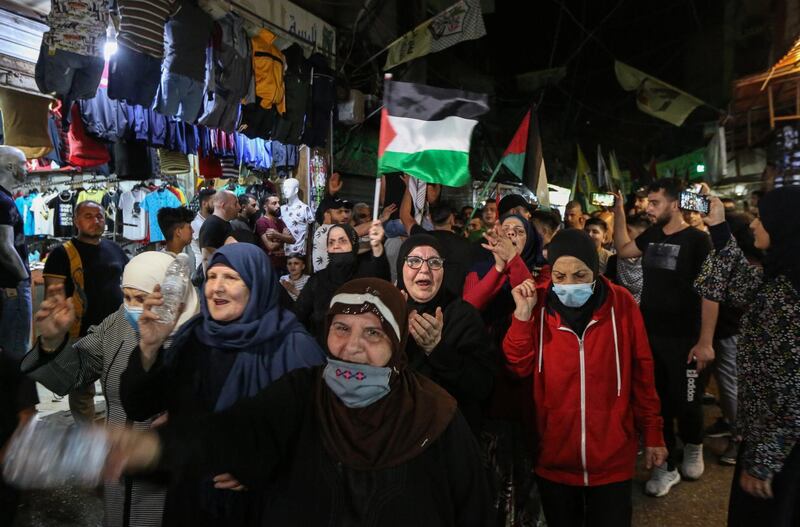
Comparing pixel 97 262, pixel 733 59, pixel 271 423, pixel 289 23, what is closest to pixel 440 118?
pixel 271 423

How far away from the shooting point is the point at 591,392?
2559 millimetres

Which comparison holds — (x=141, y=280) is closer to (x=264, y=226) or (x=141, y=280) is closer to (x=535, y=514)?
(x=535, y=514)

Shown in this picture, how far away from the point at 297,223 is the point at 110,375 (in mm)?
5236

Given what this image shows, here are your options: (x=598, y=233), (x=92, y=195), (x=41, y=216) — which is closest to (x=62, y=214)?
(x=92, y=195)

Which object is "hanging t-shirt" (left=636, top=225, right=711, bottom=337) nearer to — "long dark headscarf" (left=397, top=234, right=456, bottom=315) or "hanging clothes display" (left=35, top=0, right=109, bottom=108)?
"long dark headscarf" (left=397, top=234, right=456, bottom=315)

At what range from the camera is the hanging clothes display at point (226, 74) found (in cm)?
579

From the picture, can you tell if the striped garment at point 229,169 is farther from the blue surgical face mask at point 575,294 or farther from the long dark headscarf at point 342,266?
the blue surgical face mask at point 575,294

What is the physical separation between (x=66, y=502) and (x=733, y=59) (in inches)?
920

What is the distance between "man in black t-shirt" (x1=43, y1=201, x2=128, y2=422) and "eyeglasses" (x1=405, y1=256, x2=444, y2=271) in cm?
311

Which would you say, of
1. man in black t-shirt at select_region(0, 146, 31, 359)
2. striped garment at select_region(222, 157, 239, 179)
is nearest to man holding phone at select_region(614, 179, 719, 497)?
man in black t-shirt at select_region(0, 146, 31, 359)

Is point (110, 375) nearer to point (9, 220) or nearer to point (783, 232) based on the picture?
point (9, 220)

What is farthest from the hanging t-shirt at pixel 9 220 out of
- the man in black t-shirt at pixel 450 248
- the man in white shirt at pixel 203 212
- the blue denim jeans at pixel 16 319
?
the man in black t-shirt at pixel 450 248

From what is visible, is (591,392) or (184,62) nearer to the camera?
(591,392)

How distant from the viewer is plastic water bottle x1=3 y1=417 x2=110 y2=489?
1.22 metres
